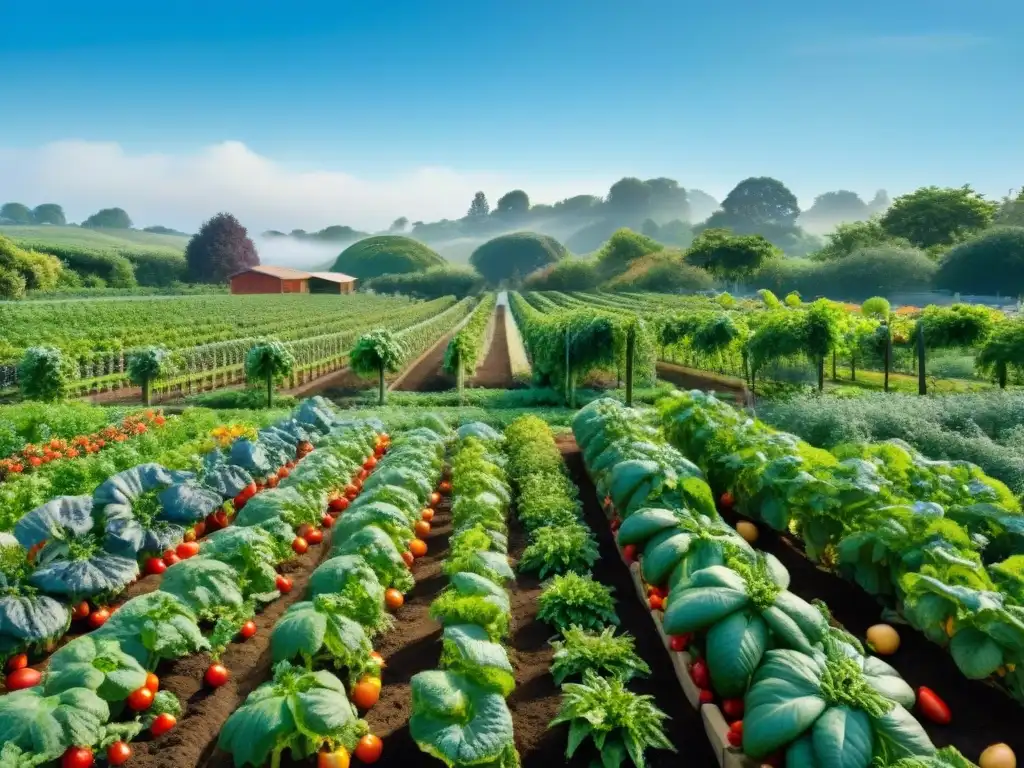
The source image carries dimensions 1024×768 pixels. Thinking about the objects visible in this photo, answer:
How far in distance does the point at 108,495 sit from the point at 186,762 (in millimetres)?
3370

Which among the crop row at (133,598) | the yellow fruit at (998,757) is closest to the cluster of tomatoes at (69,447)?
the crop row at (133,598)

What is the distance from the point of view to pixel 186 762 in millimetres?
4465

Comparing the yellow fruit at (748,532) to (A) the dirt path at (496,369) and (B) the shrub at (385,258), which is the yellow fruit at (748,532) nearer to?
(A) the dirt path at (496,369)

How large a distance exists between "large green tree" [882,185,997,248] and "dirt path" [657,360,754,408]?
55765 millimetres

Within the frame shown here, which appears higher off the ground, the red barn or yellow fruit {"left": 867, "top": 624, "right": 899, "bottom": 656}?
the red barn

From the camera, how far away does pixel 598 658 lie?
5148 millimetres

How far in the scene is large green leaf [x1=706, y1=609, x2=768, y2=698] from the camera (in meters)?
4.29

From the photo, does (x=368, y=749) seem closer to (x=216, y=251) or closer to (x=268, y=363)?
(x=268, y=363)

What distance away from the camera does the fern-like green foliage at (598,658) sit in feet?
16.8

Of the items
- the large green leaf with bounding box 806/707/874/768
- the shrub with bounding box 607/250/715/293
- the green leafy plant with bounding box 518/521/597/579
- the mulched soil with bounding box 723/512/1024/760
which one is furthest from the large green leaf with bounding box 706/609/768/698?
the shrub with bounding box 607/250/715/293

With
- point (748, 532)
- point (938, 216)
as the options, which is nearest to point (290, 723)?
point (748, 532)

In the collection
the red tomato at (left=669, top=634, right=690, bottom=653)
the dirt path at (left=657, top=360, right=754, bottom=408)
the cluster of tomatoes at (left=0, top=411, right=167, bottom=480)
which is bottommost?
the dirt path at (left=657, top=360, right=754, bottom=408)

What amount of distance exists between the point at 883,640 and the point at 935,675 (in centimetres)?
39

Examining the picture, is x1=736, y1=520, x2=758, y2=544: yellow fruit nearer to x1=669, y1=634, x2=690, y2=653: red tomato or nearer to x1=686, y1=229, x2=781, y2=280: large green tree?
x1=669, y1=634, x2=690, y2=653: red tomato
